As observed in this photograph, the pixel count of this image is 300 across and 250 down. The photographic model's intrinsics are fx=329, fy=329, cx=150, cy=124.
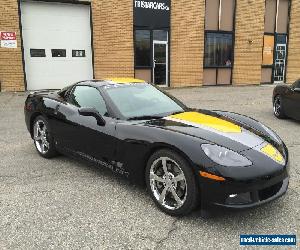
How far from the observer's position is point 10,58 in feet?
44.0

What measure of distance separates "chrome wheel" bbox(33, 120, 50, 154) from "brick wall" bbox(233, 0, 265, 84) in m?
14.6

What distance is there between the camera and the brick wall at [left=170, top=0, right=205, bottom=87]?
52.9ft

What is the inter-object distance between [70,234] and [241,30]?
17.0 m

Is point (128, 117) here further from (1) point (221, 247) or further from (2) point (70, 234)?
(1) point (221, 247)

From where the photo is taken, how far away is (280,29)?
62.5 ft

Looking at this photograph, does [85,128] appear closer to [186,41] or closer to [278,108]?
[278,108]

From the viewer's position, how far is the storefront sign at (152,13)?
15.2 metres

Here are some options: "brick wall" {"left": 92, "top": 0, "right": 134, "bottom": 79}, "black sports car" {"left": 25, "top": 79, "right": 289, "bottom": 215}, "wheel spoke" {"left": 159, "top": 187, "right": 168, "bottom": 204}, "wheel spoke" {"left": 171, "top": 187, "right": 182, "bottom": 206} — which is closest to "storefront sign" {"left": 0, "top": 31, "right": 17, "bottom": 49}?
"brick wall" {"left": 92, "top": 0, "right": 134, "bottom": 79}

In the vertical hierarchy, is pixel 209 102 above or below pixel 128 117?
below

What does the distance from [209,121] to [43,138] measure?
278 centimetres

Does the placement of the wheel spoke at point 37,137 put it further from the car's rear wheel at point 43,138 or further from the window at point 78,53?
the window at point 78,53

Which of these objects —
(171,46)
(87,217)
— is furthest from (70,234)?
(171,46)

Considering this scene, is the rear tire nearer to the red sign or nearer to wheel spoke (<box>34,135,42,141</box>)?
wheel spoke (<box>34,135,42,141</box>)

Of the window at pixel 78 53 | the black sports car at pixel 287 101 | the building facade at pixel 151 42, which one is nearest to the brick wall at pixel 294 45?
the building facade at pixel 151 42
